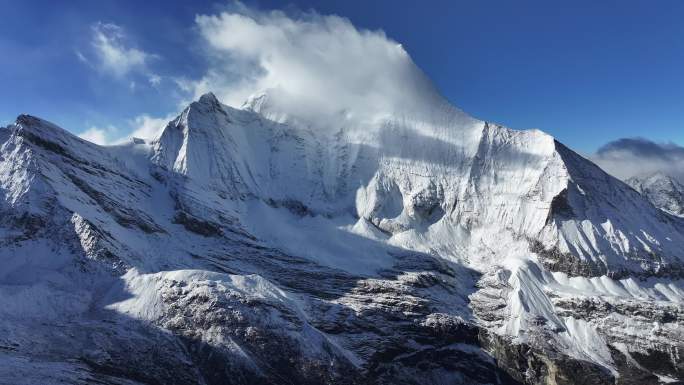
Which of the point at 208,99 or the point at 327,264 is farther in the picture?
the point at 208,99

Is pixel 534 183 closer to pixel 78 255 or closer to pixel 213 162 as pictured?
pixel 213 162

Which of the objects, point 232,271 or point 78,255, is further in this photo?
point 232,271

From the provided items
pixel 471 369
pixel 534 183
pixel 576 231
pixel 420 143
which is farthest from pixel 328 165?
pixel 471 369

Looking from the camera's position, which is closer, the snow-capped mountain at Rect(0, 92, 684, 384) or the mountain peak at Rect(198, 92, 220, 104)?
the snow-capped mountain at Rect(0, 92, 684, 384)

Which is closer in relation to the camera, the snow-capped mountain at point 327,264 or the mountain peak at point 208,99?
the snow-capped mountain at point 327,264

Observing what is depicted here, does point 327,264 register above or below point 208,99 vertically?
below

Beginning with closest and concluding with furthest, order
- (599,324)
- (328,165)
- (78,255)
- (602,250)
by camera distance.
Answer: (78,255)
(599,324)
(602,250)
(328,165)

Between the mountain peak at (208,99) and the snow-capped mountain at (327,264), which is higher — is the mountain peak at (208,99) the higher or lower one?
the higher one

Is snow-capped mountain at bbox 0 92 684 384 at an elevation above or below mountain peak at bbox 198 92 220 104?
below
